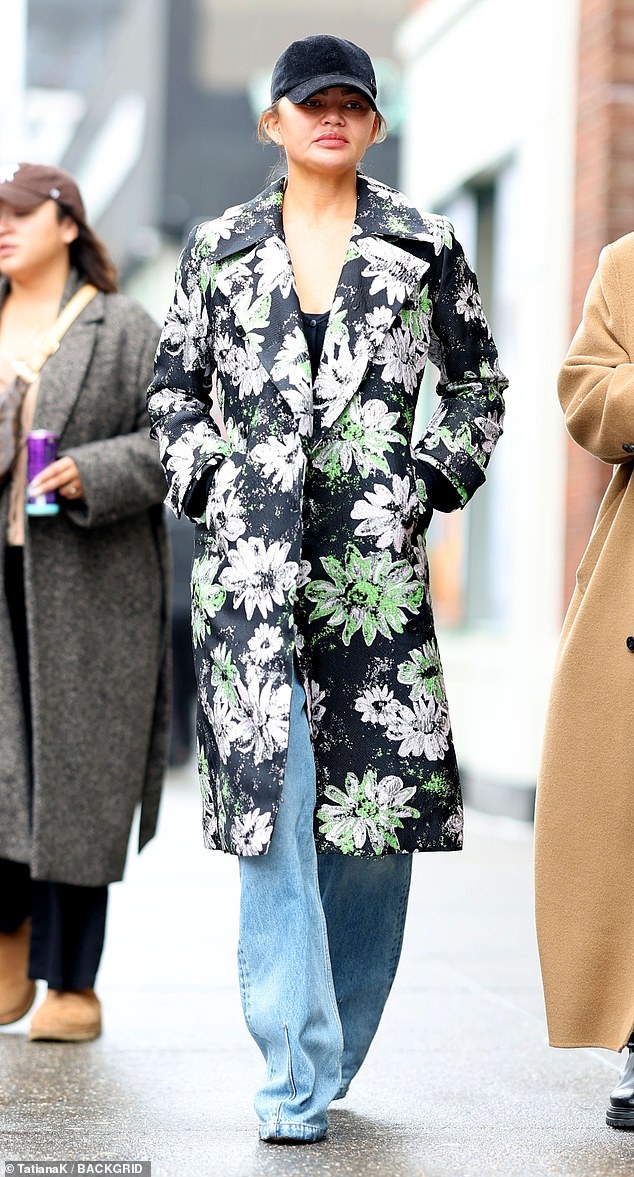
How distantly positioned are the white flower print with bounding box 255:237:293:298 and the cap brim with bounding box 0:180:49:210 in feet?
4.44

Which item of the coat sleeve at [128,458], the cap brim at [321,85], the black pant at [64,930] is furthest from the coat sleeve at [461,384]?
the black pant at [64,930]

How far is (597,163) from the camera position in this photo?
9.21 m

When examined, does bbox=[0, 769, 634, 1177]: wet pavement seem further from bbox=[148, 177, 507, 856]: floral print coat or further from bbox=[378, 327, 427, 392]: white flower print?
bbox=[378, 327, 427, 392]: white flower print

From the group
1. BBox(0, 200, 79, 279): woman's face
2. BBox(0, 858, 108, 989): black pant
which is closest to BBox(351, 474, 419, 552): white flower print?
BBox(0, 858, 108, 989): black pant

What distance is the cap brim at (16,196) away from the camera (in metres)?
5.05

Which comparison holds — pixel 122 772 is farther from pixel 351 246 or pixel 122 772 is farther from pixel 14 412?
pixel 351 246

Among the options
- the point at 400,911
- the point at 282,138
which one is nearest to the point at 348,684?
the point at 400,911

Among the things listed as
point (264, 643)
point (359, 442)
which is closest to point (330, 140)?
point (359, 442)

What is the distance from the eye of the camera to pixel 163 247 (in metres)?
23.7

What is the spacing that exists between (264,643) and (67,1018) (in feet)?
5.05

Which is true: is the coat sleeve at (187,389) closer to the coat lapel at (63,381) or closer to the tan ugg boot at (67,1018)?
the coat lapel at (63,381)

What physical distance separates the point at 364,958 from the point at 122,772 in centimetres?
119

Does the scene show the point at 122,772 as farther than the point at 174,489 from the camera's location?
Yes

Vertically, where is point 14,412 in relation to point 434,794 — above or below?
above
